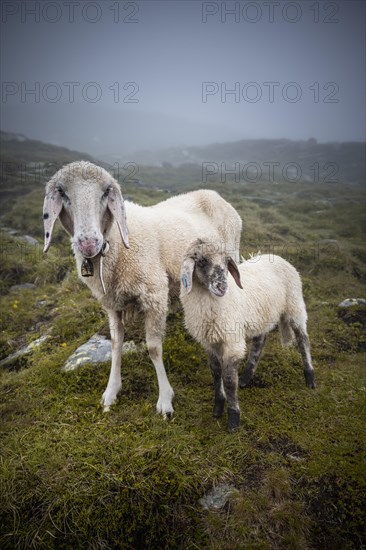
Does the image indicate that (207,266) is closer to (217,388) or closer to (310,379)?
(217,388)

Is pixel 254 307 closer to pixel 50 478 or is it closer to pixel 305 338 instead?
pixel 305 338

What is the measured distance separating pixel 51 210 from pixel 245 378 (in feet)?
12.6

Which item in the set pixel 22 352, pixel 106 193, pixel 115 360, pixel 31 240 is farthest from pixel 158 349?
pixel 31 240

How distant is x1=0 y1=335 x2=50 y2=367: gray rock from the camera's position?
581cm

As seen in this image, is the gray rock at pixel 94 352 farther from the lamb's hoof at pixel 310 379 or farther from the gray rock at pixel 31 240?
the gray rock at pixel 31 240

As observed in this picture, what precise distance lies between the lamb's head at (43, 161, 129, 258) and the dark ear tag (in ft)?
1.24

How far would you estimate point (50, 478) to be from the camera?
3.05m

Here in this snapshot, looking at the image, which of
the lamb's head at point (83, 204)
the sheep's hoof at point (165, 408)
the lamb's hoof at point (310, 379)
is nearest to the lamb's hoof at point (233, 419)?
the sheep's hoof at point (165, 408)

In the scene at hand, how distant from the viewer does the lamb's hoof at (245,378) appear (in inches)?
197

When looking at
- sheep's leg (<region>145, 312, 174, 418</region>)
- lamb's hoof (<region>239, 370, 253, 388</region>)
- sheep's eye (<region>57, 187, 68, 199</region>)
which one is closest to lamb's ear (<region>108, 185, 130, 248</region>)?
sheep's eye (<region>57, 187, 68, 199</region>)

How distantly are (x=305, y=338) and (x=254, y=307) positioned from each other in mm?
1280

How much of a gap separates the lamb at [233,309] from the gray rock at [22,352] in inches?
134

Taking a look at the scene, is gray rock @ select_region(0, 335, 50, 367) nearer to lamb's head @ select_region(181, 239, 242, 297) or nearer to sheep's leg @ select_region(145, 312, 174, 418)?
sheep's leg @ select_region(145, 312, 174, 418)

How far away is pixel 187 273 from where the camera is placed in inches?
147
